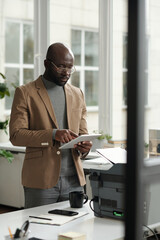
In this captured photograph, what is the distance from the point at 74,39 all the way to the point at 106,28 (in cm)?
59

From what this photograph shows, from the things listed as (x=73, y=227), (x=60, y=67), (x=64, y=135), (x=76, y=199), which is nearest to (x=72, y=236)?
(x=73, y=227)

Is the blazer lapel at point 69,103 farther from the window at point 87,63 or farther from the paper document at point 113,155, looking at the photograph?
the window at point 87,63

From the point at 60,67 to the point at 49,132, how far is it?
1.40 ft

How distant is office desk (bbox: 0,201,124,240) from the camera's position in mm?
2020

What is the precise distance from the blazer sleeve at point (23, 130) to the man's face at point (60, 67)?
0.75 ft

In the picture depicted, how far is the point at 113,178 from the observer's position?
2373 millimetres

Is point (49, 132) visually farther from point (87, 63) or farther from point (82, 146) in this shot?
point (87, 63)

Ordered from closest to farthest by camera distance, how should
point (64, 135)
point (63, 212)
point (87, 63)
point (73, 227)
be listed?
point (73, 227)
point (63, 212)
point (64, 135)
point (87, 63)

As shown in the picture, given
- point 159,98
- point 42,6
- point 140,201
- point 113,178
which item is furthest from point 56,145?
point 42,6

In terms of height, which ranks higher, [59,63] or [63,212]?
[59,63]

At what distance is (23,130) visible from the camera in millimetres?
2705

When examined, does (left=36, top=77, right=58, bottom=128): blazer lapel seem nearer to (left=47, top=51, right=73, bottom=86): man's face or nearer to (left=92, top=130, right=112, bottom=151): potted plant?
(left=47, top=51, right=73, bottom=86): man's face

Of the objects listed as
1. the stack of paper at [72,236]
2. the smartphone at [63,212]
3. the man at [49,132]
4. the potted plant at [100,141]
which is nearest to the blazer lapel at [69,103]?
the man at [49,132]

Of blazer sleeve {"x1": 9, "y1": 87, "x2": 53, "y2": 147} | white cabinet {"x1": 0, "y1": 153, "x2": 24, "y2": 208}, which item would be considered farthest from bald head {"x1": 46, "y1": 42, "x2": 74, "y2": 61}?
white cabinet {"x1": 0, "y1": 153, "x2": 24, "y2": 208}
